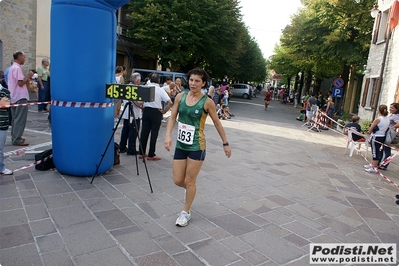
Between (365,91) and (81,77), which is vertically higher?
(365,91)

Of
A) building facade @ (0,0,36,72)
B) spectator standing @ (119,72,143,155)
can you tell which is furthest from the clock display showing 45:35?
building facade @ (0,0,36,72)

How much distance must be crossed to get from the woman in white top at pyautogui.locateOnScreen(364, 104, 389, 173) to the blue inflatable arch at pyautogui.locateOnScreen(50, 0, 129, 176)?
613 cm

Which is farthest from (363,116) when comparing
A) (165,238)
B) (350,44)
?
(165,238)

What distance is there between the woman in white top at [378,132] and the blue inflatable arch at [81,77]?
20.1ft

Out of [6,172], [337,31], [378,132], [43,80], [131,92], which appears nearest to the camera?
[131,92]

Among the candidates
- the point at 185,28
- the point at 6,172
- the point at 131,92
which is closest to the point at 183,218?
the point at 131,92

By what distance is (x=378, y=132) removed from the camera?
7.66 m

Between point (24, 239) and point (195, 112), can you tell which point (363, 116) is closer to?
point (195, 112)

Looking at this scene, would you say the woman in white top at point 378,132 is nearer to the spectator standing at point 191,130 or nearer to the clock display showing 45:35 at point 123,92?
the spectator standing at point 191,130

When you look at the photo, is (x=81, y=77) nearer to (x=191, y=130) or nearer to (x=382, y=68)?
(x=191, y=130)

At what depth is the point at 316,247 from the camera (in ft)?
11.4

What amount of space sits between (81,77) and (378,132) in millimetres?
6799

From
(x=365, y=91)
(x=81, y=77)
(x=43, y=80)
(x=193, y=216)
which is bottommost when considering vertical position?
(x=193, y=216)

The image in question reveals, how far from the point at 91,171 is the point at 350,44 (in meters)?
19.2
